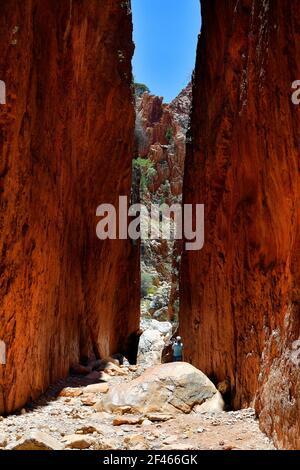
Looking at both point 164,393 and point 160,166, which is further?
point 160,166

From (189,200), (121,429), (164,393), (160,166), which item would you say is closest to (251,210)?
(164,393)

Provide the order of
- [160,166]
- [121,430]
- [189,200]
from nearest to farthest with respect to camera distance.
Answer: [121,430] → [189,200] → [160,166]

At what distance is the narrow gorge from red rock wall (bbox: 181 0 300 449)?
34 millimetres

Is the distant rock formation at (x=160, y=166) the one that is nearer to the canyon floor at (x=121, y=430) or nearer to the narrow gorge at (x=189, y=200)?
the narrow gorge at (x=189, y=200)

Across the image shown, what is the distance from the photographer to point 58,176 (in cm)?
1084

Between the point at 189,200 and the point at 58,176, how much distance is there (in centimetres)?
478

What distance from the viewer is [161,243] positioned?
50.3 metres

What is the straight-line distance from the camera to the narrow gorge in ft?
20.2

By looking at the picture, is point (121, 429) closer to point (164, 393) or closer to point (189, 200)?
point (164, 393)

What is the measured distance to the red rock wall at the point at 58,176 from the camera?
734 cm

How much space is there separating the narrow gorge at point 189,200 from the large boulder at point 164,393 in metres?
0.15

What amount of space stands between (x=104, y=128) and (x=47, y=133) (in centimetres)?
741

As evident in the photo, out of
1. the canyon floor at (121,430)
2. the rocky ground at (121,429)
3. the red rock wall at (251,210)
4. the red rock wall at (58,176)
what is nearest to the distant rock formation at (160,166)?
the red rock wall at (58,176)

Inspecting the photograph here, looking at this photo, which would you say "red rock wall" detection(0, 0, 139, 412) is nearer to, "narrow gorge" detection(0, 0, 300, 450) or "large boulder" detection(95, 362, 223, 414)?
"narrow gorge" detection(0, 0, 300, 450)
